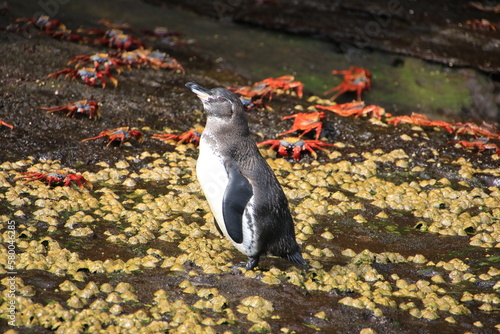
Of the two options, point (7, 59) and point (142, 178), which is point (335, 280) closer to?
point (142, 178)

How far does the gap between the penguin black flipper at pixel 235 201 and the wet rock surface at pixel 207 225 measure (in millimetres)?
354

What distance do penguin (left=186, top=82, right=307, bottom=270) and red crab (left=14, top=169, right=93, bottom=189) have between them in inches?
72.2

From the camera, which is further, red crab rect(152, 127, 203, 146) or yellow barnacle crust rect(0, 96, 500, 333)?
red crab rect(152, 127, 203, 146)

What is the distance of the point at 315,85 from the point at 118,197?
14.9 feet

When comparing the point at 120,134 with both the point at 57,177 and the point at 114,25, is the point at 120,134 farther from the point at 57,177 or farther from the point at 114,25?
the point at 114,25

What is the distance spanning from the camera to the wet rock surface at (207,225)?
13.3 ft

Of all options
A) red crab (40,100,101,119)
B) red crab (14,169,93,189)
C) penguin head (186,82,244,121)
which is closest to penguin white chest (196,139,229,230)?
penguin head (186,82,244,121)

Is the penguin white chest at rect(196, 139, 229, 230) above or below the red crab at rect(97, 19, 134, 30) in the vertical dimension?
above

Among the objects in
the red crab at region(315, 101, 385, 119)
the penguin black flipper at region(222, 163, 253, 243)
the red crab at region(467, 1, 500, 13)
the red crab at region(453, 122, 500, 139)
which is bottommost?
the red crab at region(315, 101, 385, 119)

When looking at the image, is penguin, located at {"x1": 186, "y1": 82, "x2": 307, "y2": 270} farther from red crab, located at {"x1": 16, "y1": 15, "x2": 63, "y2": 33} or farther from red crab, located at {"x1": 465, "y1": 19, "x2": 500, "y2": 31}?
red crab, located at {"x1": 465, "y1": 19, "x2": 500, "y2": 31}

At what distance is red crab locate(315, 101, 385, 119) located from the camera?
8297mm

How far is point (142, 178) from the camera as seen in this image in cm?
638

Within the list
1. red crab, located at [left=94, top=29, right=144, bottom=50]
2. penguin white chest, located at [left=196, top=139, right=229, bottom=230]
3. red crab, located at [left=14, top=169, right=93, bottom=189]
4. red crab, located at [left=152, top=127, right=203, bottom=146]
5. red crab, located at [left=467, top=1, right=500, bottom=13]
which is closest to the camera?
penguin white chest, located at [left=196, top=139, right=229, bottom=230]

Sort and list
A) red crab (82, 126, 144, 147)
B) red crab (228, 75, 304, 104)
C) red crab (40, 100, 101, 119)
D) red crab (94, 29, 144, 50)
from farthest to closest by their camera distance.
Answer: red crab (94, 29, 144, 50)
red crab (228, 75, 304, 104)
red crab (40, 100, 101, 119)
red crab (82, 126, 144, 147)
